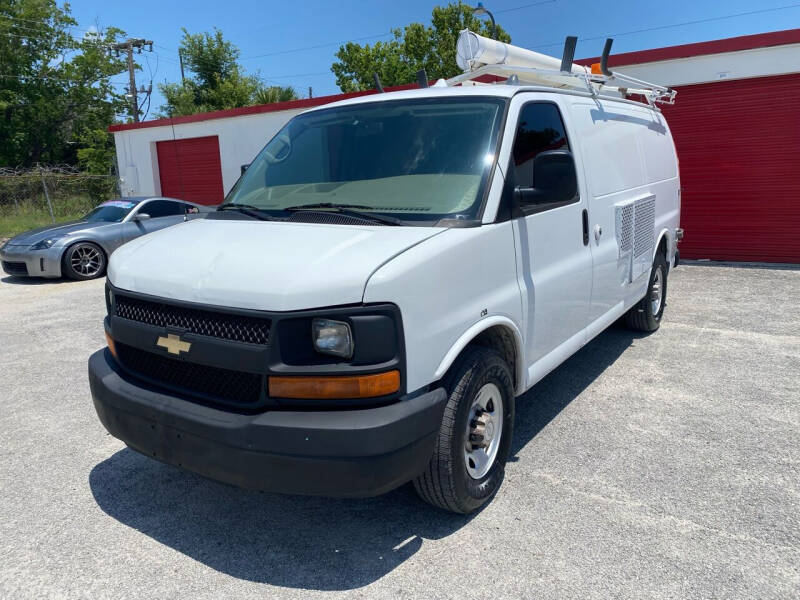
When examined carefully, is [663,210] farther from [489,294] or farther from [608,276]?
[489,294]

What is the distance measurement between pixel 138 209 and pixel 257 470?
10.1 meters

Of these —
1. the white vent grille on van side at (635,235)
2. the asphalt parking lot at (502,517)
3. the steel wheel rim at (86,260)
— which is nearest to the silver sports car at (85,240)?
the steel wheel rim at (86,260)

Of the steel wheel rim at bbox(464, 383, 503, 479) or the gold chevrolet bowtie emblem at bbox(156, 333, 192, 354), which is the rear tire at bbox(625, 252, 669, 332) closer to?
the steel wheel rim at bbox(464, 383, 503, 479)

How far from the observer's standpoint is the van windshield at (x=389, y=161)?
3275mm

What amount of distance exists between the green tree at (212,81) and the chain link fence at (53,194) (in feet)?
58.5

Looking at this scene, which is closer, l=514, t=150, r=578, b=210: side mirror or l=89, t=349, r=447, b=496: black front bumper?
l=89, t=349, r=447, b=496: black front bumper

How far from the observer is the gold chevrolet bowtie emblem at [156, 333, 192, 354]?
9.17 ft

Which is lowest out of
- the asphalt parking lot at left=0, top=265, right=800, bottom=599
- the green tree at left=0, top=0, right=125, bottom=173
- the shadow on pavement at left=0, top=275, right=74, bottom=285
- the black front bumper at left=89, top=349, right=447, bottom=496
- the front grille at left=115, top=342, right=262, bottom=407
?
the asphalt parking lot at left=0, top=265, right=800, bottom=599

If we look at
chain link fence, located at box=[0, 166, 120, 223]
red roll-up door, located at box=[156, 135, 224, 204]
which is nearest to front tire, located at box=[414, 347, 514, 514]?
red roll-up door, located at box=[156, 135, 224, 204]

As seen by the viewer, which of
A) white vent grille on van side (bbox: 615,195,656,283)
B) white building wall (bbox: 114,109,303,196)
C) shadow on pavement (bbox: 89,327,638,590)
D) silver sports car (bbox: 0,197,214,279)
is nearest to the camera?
shadow on pavement (bbox: 89,327,638,590)

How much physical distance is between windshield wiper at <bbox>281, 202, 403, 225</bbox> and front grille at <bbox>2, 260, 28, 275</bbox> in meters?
9.00

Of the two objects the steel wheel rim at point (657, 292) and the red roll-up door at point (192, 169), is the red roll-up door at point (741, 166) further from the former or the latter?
the red roll-up door at point (192, 169)

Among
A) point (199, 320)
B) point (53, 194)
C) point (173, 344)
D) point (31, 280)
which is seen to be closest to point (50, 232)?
point (31, 280)

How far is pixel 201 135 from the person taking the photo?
16.8 metres
